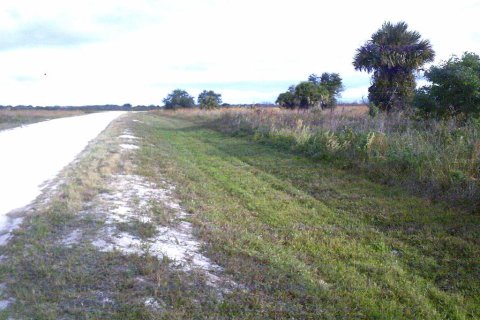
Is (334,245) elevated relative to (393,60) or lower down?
lower down

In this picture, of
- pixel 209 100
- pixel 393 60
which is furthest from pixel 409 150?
pixel 209 100

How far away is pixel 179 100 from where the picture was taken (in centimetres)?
7381

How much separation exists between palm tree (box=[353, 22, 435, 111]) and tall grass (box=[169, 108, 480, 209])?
5.51 meters

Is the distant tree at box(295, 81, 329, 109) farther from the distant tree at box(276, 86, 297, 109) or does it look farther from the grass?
the grass

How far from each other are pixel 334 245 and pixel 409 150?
5.38 meters

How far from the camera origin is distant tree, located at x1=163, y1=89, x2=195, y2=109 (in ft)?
241

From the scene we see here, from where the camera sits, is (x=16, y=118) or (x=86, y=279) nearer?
(x=86, y=279)

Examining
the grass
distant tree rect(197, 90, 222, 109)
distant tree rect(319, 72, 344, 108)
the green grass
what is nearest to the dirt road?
the grass

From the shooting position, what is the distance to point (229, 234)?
615cm

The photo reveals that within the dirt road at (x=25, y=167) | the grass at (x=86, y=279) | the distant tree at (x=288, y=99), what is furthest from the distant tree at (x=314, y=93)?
the grass at (x=86, y=279)

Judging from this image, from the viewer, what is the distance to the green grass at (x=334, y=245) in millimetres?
4434

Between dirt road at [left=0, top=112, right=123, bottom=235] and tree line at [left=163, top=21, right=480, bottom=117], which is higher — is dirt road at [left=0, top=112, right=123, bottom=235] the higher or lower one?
the lower one

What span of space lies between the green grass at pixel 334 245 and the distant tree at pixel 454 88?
16.6 ft

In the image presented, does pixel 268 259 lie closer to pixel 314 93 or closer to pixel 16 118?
pixel 314 93
